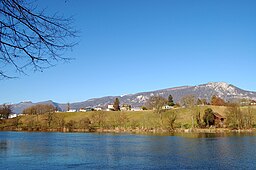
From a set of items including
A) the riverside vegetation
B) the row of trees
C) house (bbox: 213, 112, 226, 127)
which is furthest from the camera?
the row of trees

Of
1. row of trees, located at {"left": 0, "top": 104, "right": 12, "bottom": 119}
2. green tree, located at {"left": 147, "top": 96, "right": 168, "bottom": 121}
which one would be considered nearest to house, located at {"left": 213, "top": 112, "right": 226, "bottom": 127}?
green tree, located at {"left": 147, "top": 96, "right": 168, "bottom": 121}

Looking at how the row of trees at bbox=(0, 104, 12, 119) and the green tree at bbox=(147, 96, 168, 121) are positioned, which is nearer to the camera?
the green tree at bbox=(147, 96, 168, 121)

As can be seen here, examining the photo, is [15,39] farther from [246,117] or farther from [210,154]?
[246,117]

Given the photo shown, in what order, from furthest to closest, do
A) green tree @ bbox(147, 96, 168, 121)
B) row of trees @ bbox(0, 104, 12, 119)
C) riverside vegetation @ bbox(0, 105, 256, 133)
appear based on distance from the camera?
row of trees @ bbox(0, 104, 12, 119), green tree @ bbox(147, 96, 168, 121), riverside vegetation @ bbox(0, 105, 256, 133)

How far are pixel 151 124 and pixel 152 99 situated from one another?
23.8 ft

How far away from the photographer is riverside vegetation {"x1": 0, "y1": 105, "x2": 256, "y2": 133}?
232ft

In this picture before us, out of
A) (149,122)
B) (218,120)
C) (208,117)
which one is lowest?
(149,122)

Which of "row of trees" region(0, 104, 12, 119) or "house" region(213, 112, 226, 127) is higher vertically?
"row of trees" region(0, 104, 12, 119)

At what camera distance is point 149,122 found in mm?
80000

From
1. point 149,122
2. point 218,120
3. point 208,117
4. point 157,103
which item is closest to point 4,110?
point 149,122

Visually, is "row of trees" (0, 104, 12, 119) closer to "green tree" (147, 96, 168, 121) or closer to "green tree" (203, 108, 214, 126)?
"green tree" (147, 96, 168, 121)

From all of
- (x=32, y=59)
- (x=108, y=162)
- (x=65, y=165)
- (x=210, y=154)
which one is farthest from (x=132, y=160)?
(x=32, y=59)

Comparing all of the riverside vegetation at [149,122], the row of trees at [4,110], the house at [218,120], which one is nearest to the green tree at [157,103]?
the riverside vegetation at [149,122]

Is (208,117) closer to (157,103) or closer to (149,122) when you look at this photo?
(157,103)
